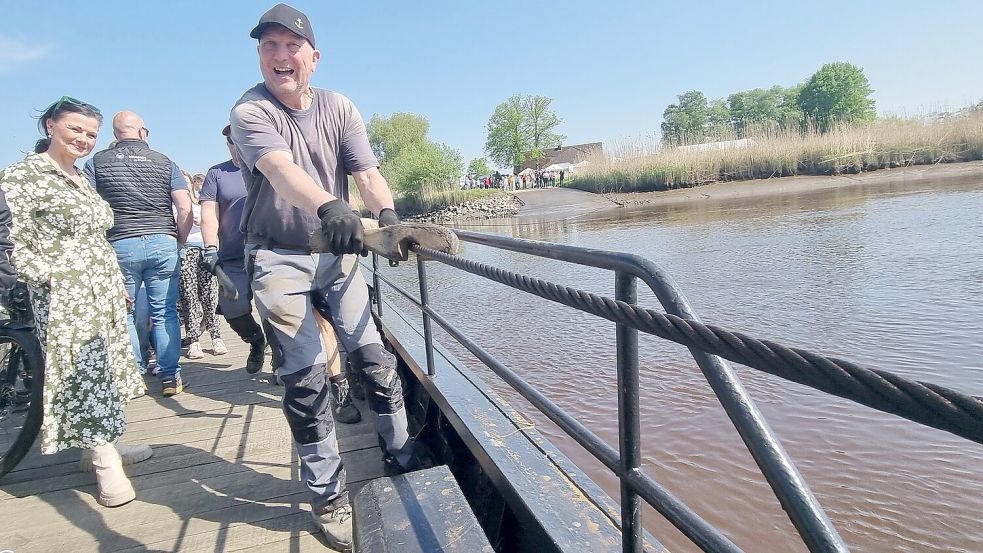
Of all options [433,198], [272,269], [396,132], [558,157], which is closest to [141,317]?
[272,269]

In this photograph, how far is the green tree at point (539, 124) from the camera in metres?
70.4

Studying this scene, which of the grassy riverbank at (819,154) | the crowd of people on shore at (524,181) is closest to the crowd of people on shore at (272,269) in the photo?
the grassy riverbank at (819,154)

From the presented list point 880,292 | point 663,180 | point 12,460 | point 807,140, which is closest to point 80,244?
point 12,460

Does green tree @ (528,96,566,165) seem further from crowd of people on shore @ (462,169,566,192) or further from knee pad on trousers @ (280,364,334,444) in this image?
knee pad on trousers @ (280,364,334,444)


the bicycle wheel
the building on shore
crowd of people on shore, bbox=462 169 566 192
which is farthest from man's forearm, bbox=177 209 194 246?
the building on shore

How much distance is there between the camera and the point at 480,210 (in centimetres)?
3083

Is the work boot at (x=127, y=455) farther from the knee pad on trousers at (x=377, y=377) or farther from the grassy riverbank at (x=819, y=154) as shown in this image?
the grassy riverbank at (x=819, y=154)

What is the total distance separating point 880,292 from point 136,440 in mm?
6718

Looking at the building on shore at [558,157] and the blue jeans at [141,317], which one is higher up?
the building on shore at [558,157]

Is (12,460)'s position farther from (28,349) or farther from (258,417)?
(258,417)

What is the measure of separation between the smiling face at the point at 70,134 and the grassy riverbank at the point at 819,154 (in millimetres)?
26176

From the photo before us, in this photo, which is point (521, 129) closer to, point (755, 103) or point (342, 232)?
point (755, 103)

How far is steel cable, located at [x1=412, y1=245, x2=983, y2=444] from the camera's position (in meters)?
0.49

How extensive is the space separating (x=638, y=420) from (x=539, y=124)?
72.8 m
